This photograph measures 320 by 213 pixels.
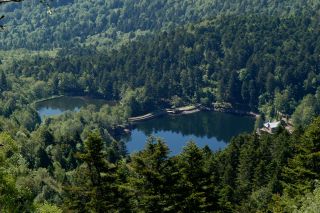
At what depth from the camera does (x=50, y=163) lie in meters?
111

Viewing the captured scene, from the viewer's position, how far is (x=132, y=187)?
32281 millimetres

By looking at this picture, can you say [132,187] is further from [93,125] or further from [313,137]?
[93,125]

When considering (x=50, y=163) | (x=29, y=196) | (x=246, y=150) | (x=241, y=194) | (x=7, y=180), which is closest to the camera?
(x=7, y=180)

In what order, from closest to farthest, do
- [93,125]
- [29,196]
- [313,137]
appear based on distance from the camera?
[29,196], [313,137], [93,125]

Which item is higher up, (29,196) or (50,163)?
(29,196)

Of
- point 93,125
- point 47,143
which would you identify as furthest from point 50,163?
point 93,125

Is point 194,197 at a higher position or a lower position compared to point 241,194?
higher

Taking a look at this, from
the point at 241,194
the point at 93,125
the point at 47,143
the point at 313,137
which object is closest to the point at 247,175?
the point at 241,194

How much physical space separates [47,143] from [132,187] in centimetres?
9497

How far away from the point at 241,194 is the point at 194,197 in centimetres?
4428

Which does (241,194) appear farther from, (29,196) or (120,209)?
(29,196)

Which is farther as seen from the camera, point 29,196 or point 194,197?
point 194,197

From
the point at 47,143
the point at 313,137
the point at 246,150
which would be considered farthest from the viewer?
the point at 47,143

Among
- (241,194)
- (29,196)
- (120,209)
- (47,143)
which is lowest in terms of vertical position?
(47,143)
